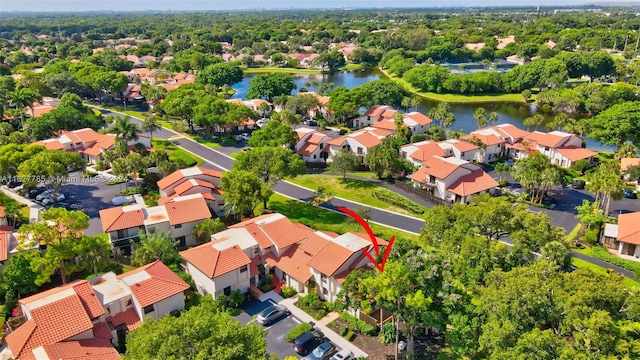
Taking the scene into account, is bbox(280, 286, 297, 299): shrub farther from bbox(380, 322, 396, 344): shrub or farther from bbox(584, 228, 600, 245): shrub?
bbox(584, 228, 600, 245): shrub

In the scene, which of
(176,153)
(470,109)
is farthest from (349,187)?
(470,109)

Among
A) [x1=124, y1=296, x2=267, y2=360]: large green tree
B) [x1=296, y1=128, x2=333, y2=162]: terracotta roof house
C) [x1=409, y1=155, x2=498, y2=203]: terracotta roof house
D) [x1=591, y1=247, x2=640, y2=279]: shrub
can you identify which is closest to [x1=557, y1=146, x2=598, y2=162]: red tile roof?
[x1=409, y1=155, x2=498, y2=203]: terracotta roof house

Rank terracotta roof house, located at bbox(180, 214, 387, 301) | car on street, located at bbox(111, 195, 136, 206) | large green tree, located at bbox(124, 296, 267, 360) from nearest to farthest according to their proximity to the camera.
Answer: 1. large green tree, located at bbox(124, 296, 267, 360)
2. terracotta roof house, located at bbox(180, 214, 387, 301)
3. car on street, located at bbox(111, 195, 136, 206)

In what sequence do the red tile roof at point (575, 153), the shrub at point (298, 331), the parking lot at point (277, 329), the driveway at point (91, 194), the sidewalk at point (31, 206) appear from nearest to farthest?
1. the parking lot at point (277, 329)
2. the shrub at point (298, 331)
3. the sidewalk at point (31, 206)
4. the driveway at point (91, 194)
5. the red tile roof at point (575, 153)

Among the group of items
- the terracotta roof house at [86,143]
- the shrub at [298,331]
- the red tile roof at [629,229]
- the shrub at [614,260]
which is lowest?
the shrub at [614,260]

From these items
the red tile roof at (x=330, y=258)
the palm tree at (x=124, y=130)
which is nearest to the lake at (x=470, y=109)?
the palm tree at (x=124, y=130)

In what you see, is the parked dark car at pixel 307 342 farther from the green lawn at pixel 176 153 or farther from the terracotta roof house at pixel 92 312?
the green lawn at pixel 176 153
